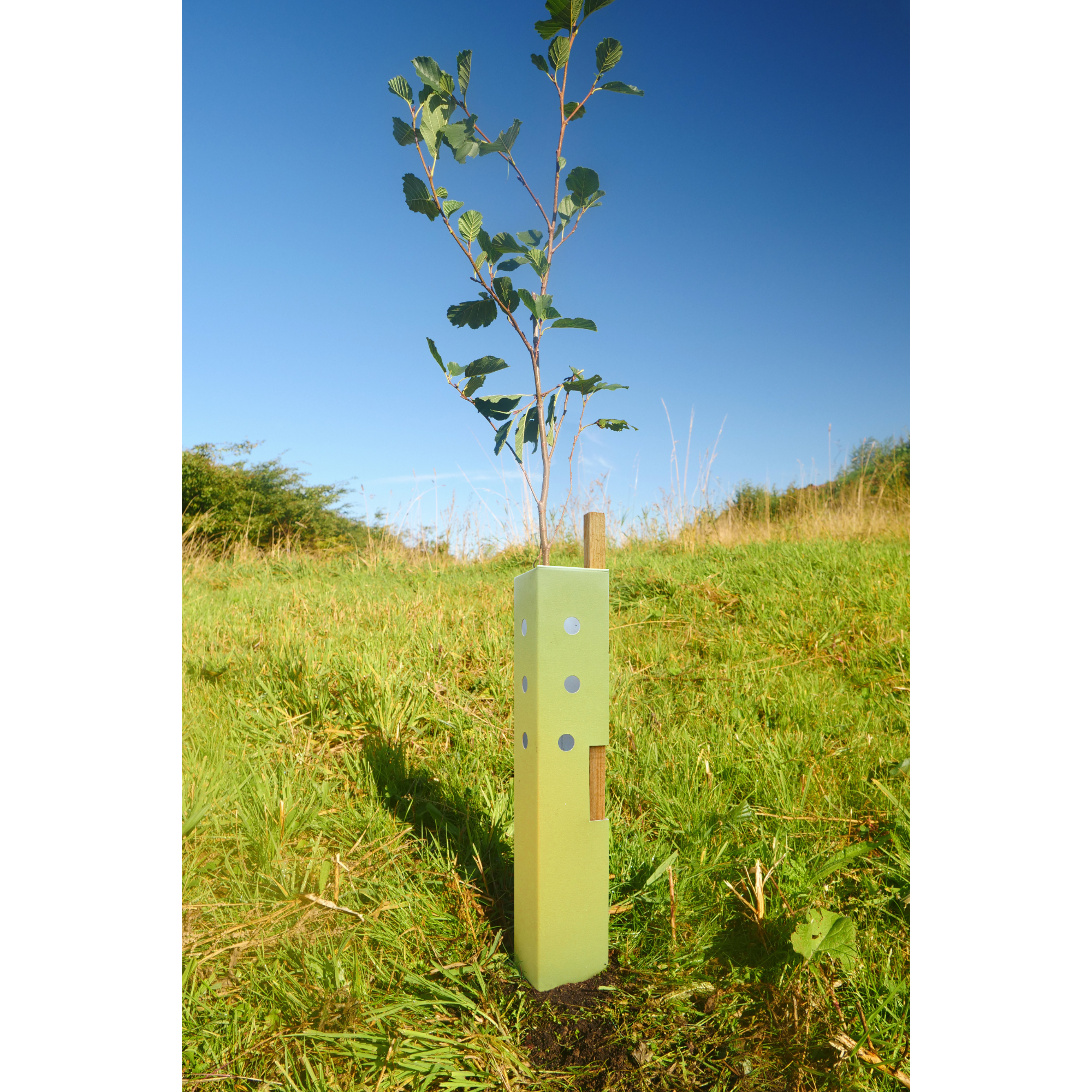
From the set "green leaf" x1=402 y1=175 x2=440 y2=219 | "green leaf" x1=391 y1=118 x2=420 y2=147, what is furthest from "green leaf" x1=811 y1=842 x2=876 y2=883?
"green leaf" x1=391 y1=118 x2=420 y2=147

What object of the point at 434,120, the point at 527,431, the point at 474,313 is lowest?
the point at 527,431

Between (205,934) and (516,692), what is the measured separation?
3.00 feet

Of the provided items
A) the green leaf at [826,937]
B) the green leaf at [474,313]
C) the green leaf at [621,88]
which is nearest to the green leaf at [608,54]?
the green leaf at [621,88]

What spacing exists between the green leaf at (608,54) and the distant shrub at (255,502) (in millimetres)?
7690

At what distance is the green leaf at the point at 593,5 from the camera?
127 centimetres

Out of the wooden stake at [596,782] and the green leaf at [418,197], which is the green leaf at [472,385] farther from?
the wooden stake at [596,782]

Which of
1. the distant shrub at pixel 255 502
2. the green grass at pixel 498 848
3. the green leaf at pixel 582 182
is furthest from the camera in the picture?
the distant shrub at pixel 255 502

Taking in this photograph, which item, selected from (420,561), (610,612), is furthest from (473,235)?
(420,561)

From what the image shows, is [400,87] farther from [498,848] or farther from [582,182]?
[498,848]

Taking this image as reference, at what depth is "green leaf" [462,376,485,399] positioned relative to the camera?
146 centimetres

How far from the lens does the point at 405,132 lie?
1.32 m

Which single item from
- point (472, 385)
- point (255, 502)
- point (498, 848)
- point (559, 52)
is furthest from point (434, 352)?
point (255, 502)

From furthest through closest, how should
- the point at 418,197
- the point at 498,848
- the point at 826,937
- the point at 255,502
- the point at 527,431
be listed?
the point at 255,502, the point at 498,848, the point at 527,431, the point at 418,197, the point at 826,937

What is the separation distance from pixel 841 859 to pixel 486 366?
147 centimetres
